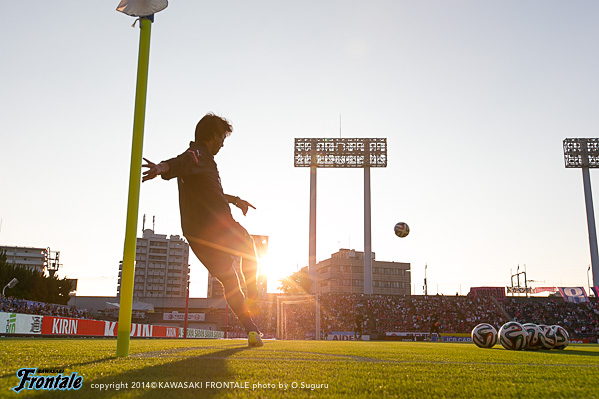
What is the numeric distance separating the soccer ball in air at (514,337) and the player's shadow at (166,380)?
7.66 m

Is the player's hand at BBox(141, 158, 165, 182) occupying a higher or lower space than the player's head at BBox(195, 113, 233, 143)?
lower

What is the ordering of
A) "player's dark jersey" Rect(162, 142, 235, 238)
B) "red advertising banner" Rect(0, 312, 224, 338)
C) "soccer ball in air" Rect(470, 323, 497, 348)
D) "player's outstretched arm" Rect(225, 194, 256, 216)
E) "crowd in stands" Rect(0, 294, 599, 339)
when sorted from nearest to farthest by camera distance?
"player's dark jersey" Rect(162, 142, 235, 238)
"player's outstretched arm" Rect(225, 194, 256, 216)
"soccer ball in air" Rect(470, 323, 497, 348)
"red advertising banner" Rect(0, 312, 224, 338)
"crowd in stands" Rect(0, 294, 599, 339)

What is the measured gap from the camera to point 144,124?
13.4 ft

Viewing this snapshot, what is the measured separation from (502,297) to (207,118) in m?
43.1

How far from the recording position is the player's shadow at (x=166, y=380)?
85.4 inches

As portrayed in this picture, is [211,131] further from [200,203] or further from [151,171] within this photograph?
[151,171]

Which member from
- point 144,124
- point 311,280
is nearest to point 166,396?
point 144,124

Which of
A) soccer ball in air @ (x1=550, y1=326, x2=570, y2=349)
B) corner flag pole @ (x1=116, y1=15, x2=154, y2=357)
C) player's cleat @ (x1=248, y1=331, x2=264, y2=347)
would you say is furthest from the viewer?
soccer ball in air @ (x1=550, y1=326, x2=570, y2=349)

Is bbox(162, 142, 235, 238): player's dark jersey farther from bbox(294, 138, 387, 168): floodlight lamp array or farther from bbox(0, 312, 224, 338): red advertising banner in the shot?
bbox(294, 138, 387, 168): floodlight lamp array

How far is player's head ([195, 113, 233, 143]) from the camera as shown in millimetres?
5500

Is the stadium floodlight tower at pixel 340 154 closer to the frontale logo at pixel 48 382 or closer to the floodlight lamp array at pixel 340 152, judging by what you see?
the floodlight lamp array at pixel 340 152

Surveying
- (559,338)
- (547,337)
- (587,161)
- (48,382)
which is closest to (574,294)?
(587,161)

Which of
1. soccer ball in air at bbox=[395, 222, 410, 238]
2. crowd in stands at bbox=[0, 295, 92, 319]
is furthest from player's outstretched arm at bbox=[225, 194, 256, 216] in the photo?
soccer ball in air at bbox=[395, 222, 410, 238]

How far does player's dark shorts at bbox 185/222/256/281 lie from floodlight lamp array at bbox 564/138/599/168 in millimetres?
50478
